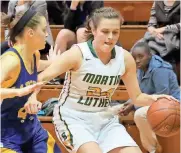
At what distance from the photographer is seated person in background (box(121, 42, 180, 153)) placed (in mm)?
4016

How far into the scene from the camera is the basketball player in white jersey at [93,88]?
281 centimetres

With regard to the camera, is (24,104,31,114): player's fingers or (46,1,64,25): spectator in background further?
(46,1,64,25): spectator in background

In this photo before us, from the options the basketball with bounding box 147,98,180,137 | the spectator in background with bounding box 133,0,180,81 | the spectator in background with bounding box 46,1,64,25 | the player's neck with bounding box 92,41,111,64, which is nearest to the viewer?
the player's neck with bounding box 92,41,111,64

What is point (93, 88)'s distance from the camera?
114 inches

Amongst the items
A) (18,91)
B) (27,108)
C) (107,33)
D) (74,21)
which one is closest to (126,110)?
(74,21)

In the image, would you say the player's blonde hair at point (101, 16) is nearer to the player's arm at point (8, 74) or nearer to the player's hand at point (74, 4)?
the player's arm at point (8, 74)

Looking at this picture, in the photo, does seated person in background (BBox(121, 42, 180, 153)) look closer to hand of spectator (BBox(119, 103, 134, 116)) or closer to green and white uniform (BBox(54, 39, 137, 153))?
hand of spectator (BBox(119, 103, 134, 116))

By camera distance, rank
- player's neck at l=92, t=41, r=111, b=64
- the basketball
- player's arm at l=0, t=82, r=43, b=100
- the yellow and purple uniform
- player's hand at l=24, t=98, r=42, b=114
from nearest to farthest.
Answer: player's arm at l=0, t=82, r=43, b=100
player's hand at l=24, t=98, r=42, b=114
the yellow and purple uniform
player's neck at l=92, t=41, r=111, b=64
the basketball

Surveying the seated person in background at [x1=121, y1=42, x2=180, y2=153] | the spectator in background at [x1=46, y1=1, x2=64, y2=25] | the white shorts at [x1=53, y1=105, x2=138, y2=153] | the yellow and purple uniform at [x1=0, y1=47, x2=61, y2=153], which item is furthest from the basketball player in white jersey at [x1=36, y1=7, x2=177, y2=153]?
the spectator in background at [x1=46, y1=1, x2=64, y2=25]

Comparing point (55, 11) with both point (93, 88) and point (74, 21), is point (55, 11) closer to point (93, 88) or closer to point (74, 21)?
point (74, 21)

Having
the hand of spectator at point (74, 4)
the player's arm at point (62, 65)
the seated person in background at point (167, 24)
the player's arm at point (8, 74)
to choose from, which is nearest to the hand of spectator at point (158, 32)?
the seated person in background at point (167, 24)

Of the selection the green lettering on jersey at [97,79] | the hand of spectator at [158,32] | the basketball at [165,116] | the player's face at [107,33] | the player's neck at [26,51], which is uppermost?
the player's face at [107,33]

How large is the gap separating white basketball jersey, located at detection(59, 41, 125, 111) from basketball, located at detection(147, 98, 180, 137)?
1.22ft

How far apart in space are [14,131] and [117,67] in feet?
2.47
